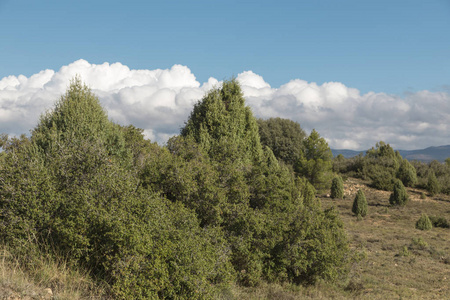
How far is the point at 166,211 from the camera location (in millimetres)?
10039

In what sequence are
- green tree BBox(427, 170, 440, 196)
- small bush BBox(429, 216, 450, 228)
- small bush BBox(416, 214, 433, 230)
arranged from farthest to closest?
green tree BBox(427, 170, 440, 196), small bush BBox(429, 216, 450, 228), small bush BBox(416, 214, 433, 230)

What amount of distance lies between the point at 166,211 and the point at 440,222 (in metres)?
30.4

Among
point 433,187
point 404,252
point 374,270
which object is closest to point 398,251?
point 404,252

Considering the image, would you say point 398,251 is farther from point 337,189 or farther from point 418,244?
point 337,189

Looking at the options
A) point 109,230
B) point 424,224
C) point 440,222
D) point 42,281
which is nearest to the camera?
point 42,281

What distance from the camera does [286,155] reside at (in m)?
55.6

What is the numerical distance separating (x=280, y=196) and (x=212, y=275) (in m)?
5.87

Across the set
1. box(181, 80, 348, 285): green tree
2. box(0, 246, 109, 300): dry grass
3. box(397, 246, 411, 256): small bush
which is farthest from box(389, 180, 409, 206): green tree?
box(0, 246, 109, 300): dry grass

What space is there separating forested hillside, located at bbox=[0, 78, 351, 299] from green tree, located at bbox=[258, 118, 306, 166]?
3770cm

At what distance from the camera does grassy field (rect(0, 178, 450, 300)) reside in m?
7.39

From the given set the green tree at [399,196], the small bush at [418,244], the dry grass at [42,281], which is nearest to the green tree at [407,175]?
the green tree at [399,196]

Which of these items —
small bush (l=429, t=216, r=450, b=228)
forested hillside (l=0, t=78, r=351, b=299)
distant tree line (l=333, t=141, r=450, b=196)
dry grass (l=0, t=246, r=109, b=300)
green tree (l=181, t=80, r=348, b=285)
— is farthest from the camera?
distant tree line (l=333, t=141, r=450, b=196)

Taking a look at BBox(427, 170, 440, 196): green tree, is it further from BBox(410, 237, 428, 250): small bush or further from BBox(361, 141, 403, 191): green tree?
BBox(410, 237, 428, 250): small bush

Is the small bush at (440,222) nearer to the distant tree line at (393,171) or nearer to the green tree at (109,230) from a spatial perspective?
the distant tree line at (393,171)
